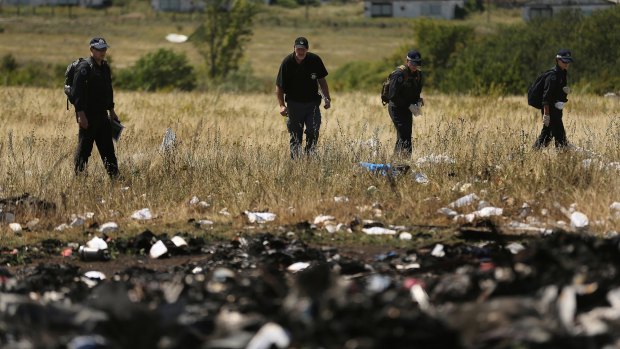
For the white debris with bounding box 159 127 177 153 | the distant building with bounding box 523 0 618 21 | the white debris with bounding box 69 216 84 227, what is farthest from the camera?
the distant building with bounding box 523 0 618 21

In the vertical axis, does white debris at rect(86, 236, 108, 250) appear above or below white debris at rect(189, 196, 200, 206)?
above

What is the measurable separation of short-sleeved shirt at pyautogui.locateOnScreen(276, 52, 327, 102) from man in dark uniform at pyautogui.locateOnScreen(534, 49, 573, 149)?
2.66m

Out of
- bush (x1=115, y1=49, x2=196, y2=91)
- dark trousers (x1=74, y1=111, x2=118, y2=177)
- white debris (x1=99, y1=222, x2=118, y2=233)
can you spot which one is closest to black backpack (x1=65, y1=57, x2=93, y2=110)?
dark trousers (x1=74, y1=111, x2=118, y2=177)

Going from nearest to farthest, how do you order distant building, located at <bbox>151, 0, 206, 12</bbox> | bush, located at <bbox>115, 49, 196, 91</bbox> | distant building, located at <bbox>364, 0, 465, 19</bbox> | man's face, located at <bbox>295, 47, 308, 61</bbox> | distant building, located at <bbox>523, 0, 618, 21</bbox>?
man's face, located at <bbox>295, 47, 308, 61</bbox> → bush, located at <bbox>115, 49, 196, 91</bbox> → distant building, located at <bbox>523, 0, 618, 21</bbox> → distant building, located at <bbox>364, 0, 465, 19</bbox> → distant building, located at <bbox>151, 0, 206, 12</bbox>

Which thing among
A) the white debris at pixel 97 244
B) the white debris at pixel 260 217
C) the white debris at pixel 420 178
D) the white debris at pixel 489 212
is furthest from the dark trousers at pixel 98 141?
the white debris at pixel 489 212

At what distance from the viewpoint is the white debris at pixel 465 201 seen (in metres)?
9.30

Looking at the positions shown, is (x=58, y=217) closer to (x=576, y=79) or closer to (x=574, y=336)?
(x=574, y=336)

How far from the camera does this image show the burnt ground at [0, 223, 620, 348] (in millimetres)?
4738

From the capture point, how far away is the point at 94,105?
1069 cm

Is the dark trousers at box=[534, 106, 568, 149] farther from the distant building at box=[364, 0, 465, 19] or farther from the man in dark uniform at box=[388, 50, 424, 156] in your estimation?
the distant building at box=[364, 0, 465, 19]

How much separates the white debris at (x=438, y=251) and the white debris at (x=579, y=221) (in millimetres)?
1524

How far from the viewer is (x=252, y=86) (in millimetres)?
45188

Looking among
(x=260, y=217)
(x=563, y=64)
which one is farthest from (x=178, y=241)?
(x=563, y=64)

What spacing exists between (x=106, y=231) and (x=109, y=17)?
9499 cm
